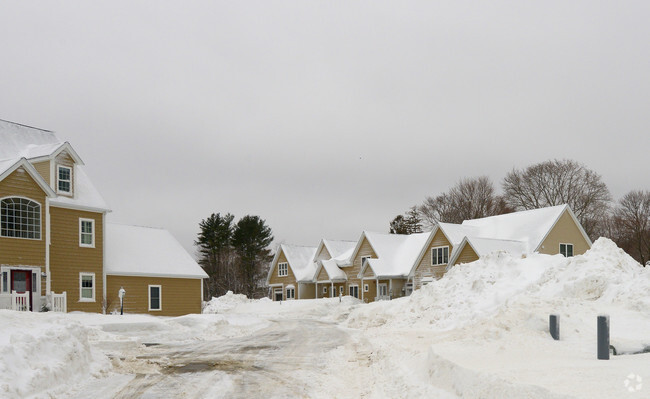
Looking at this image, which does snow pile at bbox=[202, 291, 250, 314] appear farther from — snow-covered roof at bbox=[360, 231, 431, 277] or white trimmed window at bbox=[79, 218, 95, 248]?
white trimmed window at bbox=[79, 218, 95, 248]

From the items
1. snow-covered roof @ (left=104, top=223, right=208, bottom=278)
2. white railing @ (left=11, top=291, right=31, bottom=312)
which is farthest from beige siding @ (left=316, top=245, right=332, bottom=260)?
white railing @ (left=11, top=291, right=31, bottom=312)

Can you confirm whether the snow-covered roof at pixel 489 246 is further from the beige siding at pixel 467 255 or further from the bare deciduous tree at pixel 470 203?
the bare deciduous tree at pixel 470 203

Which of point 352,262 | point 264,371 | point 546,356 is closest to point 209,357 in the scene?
point 264,371

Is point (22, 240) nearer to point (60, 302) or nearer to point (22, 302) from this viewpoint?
point (22, 302)

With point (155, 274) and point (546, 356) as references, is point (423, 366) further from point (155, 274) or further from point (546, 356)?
point (155, 274)

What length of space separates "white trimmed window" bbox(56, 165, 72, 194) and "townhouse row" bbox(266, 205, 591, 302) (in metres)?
26.3

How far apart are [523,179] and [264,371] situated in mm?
63792

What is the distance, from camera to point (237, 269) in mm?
84688

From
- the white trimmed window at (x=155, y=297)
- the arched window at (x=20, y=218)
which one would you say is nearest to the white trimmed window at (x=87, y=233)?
the arched window at (x=20, y=218)

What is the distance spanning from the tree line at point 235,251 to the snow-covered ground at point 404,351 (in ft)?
190

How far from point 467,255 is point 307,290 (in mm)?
24938

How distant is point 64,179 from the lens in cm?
3238

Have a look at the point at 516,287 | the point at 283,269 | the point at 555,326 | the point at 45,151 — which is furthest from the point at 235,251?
the point at 555,326

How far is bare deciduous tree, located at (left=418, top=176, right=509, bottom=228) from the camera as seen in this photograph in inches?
3098
